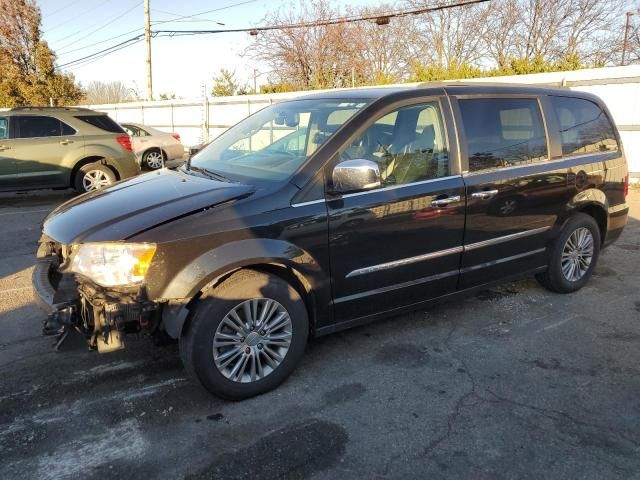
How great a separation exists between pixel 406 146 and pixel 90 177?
7.82 meters

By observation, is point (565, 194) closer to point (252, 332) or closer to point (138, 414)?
point (252, 332)

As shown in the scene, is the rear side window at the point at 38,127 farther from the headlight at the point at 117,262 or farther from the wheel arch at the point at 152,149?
the headlight at the point at 117,262

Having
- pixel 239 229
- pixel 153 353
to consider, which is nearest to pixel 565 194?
pixel 239 229

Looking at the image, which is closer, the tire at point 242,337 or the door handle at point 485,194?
the tire at point 242,337

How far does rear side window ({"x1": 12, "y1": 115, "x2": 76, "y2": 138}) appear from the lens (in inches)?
369

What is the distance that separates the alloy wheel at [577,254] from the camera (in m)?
4.81

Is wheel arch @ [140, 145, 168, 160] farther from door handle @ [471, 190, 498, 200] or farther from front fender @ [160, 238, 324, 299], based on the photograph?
front fender @ [160, 238, 324, 299]

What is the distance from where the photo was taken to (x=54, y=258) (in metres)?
3.38

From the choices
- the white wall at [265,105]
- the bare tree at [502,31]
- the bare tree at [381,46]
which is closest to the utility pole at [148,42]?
the white wall at [265,105]

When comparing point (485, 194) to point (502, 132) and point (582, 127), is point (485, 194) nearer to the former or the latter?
point (502, 132)

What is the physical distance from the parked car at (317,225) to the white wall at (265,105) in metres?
1.11

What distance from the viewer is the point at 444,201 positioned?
12.2 feet

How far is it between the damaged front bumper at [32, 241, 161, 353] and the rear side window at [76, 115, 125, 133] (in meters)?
7.81

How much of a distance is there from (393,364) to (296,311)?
0.86 metres
